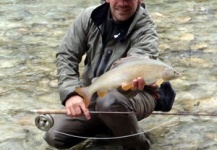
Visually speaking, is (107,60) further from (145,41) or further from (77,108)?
(77,108)

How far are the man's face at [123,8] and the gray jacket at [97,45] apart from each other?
0.18ft

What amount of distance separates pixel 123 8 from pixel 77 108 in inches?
28.1

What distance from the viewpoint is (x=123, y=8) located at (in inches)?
136

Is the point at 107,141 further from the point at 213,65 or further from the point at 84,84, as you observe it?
the point at 213,65

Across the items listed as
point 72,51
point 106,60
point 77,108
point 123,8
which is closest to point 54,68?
point 72,51

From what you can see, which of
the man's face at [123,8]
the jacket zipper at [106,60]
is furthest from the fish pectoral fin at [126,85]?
the man's face at [123,8]

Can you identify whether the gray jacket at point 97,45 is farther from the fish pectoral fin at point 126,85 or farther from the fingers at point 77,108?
the fish pectoral fin at point 126,85

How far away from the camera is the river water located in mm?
3955

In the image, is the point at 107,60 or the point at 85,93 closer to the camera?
the point at 85,93

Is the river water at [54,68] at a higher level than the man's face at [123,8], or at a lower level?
lower

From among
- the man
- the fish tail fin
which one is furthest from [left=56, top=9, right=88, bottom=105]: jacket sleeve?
the fish tail fin

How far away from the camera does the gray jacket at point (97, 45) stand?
3.48 meters

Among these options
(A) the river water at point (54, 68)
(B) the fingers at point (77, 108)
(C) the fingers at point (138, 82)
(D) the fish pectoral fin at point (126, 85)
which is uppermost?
(C) the fingers at point (138, 82)

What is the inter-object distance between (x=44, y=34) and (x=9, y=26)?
2.08 feet
